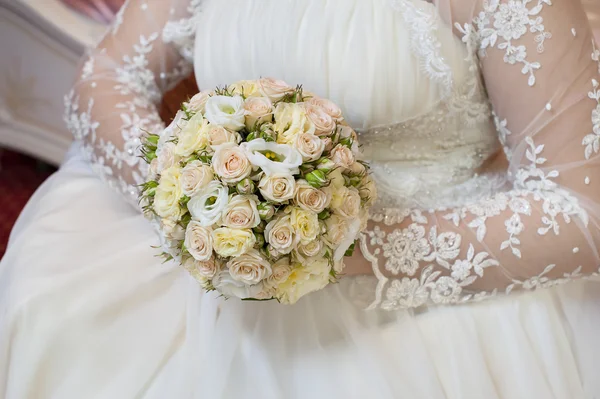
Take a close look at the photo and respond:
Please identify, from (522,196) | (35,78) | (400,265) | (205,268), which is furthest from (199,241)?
(35,78)

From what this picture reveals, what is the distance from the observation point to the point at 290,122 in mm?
617

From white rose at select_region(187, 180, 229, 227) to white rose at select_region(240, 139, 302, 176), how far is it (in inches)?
1.8

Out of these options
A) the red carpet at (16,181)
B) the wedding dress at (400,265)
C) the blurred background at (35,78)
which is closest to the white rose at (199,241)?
the wedding dress at (400,265)

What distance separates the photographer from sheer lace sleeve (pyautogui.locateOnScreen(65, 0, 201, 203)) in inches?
39.3

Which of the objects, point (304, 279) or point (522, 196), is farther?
point (522, 196)

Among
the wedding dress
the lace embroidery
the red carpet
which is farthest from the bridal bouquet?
the red carpet

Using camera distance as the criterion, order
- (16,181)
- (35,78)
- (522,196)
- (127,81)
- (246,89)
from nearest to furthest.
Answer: (246,89)
(522,196)
(127,81)
(35,78)
(16,181)

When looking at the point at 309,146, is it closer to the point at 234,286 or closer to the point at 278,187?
the point at 278,187

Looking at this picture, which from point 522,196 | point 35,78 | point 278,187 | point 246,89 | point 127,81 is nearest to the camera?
point 278,187

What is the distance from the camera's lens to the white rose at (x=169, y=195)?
60 centimetres

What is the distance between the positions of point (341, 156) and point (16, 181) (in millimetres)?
1807

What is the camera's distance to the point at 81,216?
98 centimetres

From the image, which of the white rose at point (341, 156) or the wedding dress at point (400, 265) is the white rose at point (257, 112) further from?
the wedding dress at point (400, 265)

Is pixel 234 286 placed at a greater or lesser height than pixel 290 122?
lesser
